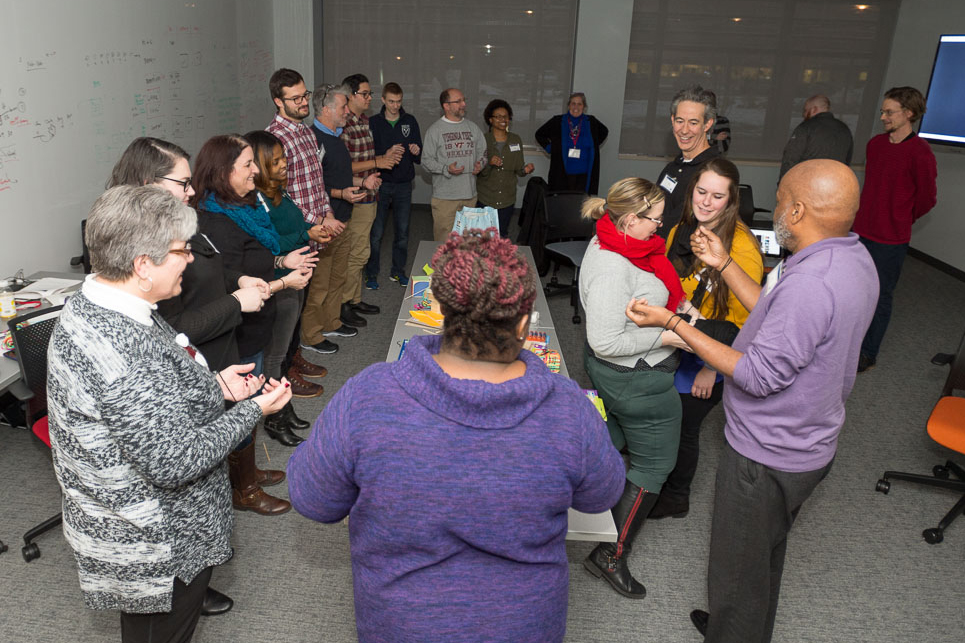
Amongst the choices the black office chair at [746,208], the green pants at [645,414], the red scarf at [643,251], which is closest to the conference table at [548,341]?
the green pants at [645,414]

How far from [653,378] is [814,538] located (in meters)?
1.34

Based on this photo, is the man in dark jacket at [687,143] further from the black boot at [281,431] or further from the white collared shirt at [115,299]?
the white collared shirt at [115,299]

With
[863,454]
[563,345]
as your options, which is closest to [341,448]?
[863,454]

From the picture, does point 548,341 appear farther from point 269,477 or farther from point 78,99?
point 78,99

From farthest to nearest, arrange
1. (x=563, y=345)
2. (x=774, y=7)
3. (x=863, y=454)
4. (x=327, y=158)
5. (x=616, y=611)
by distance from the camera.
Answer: (x=774, y=7)
(x=563, y=345)
(x=327, y=158)
(x=863, y=454)
(x=616, y=611)

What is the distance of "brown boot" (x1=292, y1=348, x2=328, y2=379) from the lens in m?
4.23

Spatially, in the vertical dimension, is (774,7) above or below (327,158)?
above

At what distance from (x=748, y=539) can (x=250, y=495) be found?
2021 mm

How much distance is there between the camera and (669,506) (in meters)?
3.05

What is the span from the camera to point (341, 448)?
114cm

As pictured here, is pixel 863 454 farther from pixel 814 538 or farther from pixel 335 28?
pixel 335 28

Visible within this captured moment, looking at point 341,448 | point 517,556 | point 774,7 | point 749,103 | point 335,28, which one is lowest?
point 517,556

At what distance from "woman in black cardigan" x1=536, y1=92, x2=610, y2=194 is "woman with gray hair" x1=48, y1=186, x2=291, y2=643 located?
228 inches

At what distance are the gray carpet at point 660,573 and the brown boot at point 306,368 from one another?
1.62 feet
